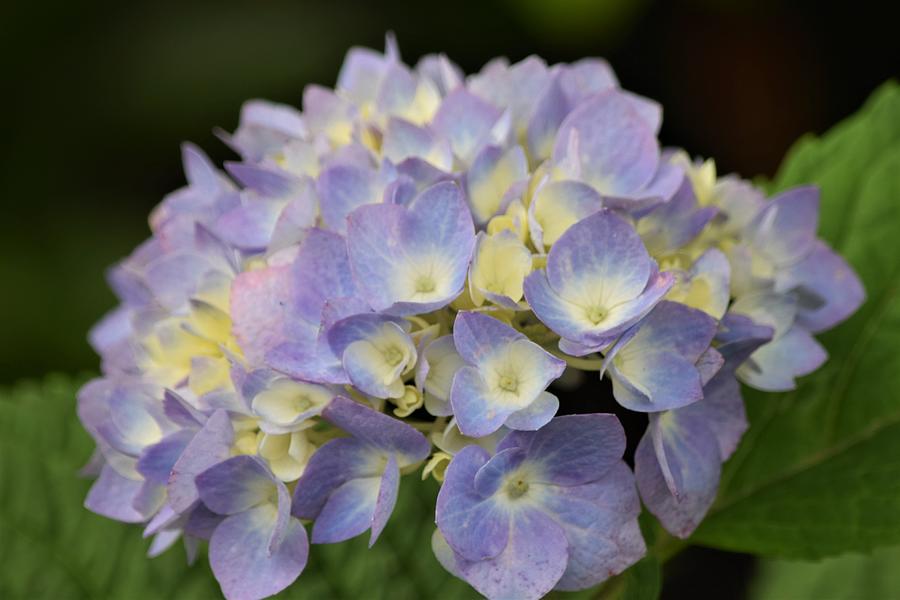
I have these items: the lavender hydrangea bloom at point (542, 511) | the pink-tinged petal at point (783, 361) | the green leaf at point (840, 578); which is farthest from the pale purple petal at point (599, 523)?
the green leaf at point (840, 578)

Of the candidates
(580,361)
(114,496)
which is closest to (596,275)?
(580,361)

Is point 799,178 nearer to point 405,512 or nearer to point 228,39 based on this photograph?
point 405,512

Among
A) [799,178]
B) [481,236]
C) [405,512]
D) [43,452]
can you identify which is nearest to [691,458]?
[481,236]

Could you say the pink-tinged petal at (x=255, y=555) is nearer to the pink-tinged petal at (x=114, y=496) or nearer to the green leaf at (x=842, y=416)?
the pink-tinged petal at (x=114, y=496)

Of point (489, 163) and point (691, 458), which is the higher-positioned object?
point (489, 163)

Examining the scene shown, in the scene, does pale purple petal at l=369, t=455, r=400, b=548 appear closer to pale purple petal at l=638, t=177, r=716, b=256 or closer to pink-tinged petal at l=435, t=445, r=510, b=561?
pink-tinged petal at l=435, t=445, r=510, b=561

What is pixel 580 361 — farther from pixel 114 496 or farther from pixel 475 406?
pixel 114 496

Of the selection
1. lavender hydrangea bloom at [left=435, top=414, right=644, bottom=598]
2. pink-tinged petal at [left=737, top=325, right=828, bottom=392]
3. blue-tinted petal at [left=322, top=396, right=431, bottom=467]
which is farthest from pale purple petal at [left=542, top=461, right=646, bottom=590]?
pink-tinged petal at [left=737, top=325, right=828, bottom=392]
